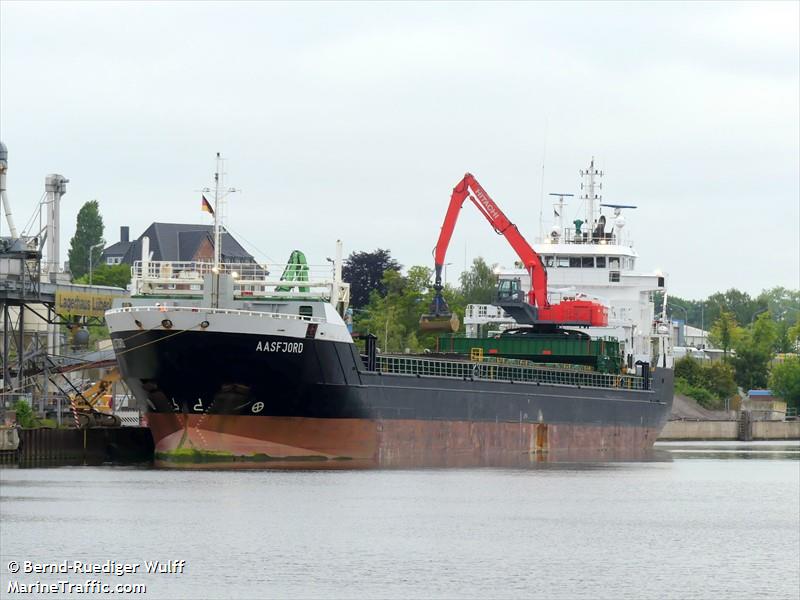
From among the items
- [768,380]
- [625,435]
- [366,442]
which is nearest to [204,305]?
[366,442]

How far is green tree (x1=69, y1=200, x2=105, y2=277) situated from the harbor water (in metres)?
90.0

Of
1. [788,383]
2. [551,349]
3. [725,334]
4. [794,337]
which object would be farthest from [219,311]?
[794,337]

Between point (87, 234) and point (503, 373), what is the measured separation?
8228cm

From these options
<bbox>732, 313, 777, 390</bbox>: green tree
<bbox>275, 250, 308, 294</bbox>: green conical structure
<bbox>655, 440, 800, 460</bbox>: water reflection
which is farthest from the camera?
<bbox>732, 313, 777, 390</bbox>: green tree

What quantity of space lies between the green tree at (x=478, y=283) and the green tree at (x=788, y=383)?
74.2ft

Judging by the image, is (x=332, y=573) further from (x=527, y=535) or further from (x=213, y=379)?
(x=213, y=379)

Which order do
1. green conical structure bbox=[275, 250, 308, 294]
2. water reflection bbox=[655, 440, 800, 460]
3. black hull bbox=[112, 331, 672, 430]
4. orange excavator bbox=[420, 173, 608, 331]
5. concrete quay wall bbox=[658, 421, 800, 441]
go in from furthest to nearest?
concrete quay wall bbox=[658, 421, 800, 441] → water reflection bbox=[655, 440, 800, 460] → orange excavator bbox=[420, 173, 608, 331] → green conical structure bbox=[275, 250, 308, 294] → black hull bbox=[112, 331, 672, 430]

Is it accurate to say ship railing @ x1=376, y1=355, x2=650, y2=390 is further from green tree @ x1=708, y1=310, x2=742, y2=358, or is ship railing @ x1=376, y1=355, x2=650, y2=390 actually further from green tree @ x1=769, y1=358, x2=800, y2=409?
green tree @ x1=708, y1=310, x2=742, y2=358

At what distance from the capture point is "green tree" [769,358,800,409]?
115 m

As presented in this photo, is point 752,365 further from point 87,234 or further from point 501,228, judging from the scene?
point 501,228

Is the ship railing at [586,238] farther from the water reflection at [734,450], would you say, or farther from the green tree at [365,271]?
the green tree at [365,271]

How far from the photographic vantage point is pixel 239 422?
48.8 m

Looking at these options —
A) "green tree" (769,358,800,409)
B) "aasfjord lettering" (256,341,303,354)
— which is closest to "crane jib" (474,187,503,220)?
"aasfjord lettering" (256,341,303,354)

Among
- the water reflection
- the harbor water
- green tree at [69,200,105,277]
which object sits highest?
green tree at [69,200,105,277]
